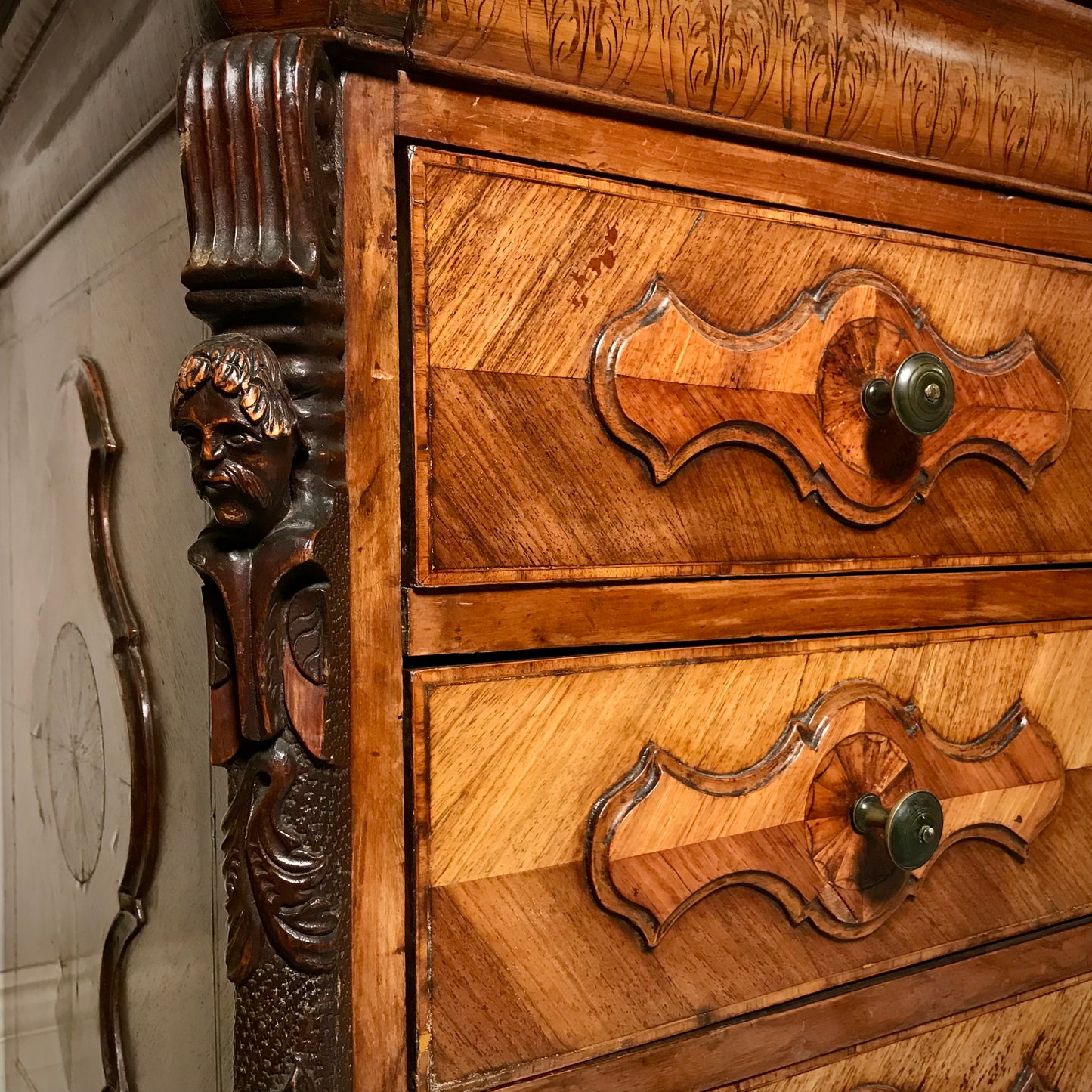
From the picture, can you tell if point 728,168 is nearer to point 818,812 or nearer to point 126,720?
point 818,812

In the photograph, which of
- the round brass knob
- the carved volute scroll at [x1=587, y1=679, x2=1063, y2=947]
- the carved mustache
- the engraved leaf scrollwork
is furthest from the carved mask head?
the round brass knob

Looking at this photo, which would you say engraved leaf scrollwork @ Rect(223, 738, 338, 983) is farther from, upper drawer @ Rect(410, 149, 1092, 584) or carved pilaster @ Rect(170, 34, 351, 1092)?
upper drawer @ Rect(410, 149, 1092, 584)

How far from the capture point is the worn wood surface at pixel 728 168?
1.64ft

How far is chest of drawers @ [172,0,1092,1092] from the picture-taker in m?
0.48

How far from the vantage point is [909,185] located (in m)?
0.64

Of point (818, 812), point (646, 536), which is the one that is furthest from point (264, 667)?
point (818, 812)

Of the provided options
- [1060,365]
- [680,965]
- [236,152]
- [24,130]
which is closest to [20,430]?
[24,130]

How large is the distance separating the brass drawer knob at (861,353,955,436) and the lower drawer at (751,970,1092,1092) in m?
0.36

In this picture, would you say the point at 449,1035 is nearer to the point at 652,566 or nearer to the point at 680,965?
the point at 680,965

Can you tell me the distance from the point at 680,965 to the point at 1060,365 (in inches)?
17.0

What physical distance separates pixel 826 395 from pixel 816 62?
17cm

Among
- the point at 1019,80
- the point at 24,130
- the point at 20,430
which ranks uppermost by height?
the point at 24,130

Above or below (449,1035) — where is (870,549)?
above

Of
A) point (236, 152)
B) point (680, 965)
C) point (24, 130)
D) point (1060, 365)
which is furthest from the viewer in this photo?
point (24, 130)
